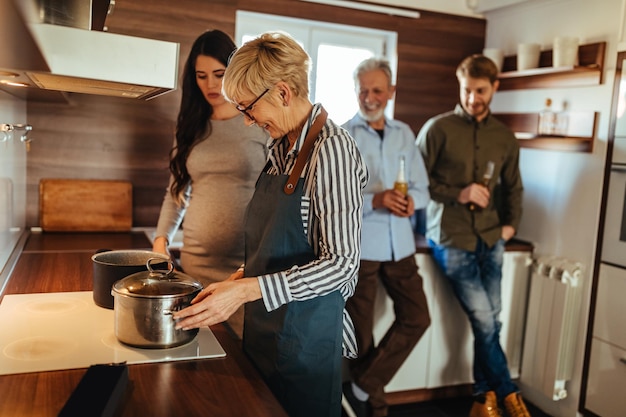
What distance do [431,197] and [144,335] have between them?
71.0 inches

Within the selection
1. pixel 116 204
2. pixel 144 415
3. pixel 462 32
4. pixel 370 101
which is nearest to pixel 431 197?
pixel 370 101

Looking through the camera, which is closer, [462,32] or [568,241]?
[568,241]

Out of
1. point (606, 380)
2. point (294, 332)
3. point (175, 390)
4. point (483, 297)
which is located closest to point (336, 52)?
point (483, 297)

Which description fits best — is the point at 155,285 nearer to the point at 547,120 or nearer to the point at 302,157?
the point at 302,157

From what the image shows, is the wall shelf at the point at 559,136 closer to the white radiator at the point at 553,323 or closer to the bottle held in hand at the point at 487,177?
the bottle held in hand at the point at 487,177

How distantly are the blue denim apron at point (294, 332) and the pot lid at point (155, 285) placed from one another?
0.20 meters

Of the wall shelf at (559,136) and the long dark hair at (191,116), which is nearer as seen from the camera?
the long dark hair at (191,116)

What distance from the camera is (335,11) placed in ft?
9.87

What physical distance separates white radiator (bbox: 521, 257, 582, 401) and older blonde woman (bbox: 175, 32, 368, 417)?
1.75 meters

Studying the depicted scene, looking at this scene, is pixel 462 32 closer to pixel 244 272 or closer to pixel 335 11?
pixel 335 11

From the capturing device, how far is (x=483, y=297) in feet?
8.98

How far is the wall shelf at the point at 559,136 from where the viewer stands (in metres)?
2.72

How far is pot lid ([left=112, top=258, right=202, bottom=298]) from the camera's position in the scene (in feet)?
3.95

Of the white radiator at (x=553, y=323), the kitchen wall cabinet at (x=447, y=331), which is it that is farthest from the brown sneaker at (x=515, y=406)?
the kitchen wall cabinet at (x=447, y=331)
